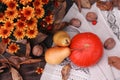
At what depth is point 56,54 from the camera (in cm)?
84

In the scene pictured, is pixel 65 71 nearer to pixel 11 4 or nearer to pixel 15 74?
pixel 15 74

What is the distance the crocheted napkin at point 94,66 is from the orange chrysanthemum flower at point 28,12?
19 cm

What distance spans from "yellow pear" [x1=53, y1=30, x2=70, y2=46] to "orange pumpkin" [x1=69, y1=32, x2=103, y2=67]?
0.09 ft

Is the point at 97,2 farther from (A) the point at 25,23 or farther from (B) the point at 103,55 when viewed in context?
(A) the point at 25,23

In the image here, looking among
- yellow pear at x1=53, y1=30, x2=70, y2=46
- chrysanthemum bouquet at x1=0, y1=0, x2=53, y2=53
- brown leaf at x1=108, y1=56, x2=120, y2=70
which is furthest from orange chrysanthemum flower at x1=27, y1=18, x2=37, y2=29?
brown leaf at x1=108, y1=56, x2=120, y2=70

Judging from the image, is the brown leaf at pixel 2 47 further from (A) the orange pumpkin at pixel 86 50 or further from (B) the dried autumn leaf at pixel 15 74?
(A) the orange pumpkin at pixel 86 50

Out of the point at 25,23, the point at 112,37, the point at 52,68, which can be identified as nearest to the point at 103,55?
the point at 112,37

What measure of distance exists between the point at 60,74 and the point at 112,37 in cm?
21

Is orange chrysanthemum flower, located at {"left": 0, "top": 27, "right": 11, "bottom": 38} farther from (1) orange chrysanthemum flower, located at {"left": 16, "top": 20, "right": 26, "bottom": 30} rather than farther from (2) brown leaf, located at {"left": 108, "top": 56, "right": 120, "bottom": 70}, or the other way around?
(2) brown leaf, located at {"left": 108, "top": 56, "right": 120, "bottom": 70}

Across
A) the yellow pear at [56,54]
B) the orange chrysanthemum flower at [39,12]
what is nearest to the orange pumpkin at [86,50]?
the yellow pear at [56,54]

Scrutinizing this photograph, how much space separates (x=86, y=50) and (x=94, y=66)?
0.25 ft

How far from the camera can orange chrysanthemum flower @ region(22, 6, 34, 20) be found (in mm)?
764

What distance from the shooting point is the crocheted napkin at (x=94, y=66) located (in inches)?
33.7

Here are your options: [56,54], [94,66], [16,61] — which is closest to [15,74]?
[16,61]
